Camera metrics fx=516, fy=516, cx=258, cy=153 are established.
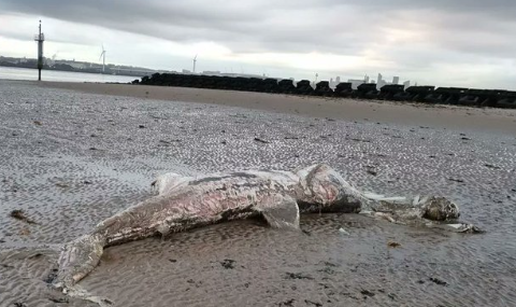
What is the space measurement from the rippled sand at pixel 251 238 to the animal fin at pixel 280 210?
115mm

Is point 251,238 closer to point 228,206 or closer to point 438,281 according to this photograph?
point 228,206

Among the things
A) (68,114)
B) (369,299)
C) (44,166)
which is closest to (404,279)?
(369,299)

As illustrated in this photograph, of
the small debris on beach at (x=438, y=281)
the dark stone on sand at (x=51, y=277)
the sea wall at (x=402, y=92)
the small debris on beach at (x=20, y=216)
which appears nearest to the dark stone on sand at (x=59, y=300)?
the dark stone on sand at (x=51, y=277)

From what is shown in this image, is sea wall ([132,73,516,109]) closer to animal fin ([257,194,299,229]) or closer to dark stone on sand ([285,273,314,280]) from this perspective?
animal fin ([257,194,299,229])

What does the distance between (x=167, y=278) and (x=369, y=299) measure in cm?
110

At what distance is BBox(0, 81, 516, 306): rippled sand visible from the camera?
9.02ft

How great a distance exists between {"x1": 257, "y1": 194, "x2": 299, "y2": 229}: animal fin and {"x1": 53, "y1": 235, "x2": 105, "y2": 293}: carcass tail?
1293 mm

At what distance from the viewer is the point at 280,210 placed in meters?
4.00

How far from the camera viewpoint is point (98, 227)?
325cm

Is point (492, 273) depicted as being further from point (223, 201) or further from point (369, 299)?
point (223, 201)

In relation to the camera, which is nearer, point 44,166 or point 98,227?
point 98,227

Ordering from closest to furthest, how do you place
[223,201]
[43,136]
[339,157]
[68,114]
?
[223,201]
[339,157]
[43,136]
[68,114]

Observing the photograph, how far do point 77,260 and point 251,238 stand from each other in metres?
1.22

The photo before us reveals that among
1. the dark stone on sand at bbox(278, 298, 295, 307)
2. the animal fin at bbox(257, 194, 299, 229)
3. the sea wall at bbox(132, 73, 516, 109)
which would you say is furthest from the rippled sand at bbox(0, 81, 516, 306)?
the sea wall at bbox(132, 73, 516, 109)
